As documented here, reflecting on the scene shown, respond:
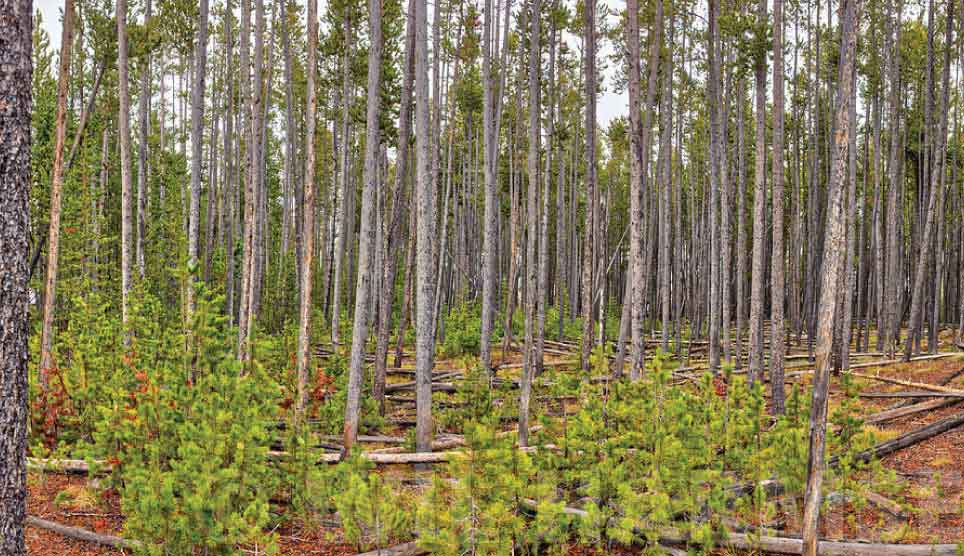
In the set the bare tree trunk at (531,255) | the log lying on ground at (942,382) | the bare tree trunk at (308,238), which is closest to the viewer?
the bare tree trunk at (308,238)

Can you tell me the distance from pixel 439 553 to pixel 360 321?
3490 mm

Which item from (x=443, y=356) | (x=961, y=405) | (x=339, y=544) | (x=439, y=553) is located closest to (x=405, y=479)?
(x=339, y=544)

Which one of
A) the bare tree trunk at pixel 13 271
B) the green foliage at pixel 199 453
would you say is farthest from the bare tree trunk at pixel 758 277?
the bare tree trunk at pixel 13 271

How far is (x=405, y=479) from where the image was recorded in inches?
307

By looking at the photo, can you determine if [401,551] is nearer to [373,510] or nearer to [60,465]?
[373,510]

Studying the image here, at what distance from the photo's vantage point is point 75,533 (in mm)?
6117

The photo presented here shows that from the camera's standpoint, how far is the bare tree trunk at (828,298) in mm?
5094

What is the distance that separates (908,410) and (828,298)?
19.6ft

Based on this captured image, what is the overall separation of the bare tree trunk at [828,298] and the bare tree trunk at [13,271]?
4.94 m

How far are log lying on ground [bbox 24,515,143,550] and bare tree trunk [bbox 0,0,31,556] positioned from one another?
7.41ft

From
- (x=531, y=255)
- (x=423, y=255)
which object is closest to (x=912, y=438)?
(x=531, y=255)

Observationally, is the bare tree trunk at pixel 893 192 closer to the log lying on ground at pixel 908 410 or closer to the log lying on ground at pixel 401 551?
the log lying on ground at pixel 908 410

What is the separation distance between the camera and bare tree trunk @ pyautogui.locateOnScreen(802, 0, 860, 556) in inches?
201

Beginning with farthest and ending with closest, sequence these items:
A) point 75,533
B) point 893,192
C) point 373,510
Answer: point 893,192 → point 75,533 → point 373,510
